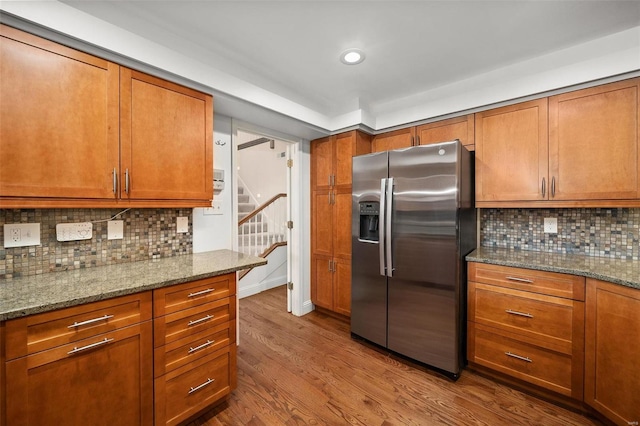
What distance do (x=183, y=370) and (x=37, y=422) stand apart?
577mm

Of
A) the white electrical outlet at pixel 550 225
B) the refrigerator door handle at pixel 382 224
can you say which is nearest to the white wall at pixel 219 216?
the refrigerator door handle at pixel 382 224

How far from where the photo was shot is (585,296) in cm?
167

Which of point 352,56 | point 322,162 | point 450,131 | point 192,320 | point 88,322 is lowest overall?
point 192,320

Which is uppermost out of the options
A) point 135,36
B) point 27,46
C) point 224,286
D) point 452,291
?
point 135,36

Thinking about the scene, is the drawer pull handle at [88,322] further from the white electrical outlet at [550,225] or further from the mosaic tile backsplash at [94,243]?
the white electrical outlet at [550,225]

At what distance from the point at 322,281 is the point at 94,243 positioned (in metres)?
2.18

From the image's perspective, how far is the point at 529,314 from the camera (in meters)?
1.85

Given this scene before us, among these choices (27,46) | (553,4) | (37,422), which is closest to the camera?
(37,422)

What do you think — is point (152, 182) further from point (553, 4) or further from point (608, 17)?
point (608, 17)

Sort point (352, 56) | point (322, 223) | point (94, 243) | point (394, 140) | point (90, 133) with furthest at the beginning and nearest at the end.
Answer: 1. point (322, 223)
2. point (394, 140)
3. point (352, 56)
4. point (94, 243)
5. point (90, 133)

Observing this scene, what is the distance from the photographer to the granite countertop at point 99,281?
43.7 inches

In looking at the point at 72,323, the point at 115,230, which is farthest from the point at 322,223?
the point at 72,323

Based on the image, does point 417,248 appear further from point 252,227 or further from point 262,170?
point 262,170

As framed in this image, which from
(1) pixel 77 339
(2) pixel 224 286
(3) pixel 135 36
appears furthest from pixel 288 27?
(1) pixel 77 339
